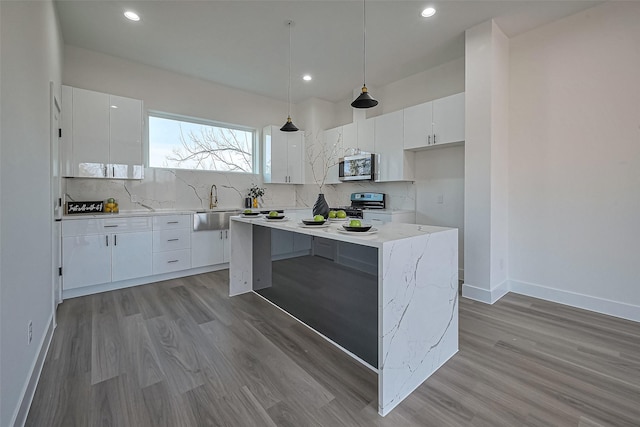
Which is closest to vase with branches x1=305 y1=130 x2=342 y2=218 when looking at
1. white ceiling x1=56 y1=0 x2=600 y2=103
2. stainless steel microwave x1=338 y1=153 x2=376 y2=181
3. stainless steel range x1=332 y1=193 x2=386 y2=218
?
stainless steel microwave x1=338 y1=153 x2=376 y2=181

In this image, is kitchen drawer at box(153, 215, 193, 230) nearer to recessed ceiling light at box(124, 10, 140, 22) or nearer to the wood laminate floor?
the wood laminate floor

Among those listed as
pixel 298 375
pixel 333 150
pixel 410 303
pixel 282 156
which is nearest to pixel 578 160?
pixel 410 303

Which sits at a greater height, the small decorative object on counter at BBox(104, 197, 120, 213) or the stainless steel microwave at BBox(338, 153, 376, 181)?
the stainless steel microwave at BBox(338, 153, 376, 181)

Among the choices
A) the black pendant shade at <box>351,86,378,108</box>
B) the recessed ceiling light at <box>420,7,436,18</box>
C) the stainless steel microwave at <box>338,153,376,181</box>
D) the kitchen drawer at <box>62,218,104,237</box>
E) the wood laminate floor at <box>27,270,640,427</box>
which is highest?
the recessed ceiling light at <box>420,7,436,18</box>

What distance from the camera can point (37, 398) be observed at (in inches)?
60.4

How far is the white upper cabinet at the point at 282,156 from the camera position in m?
4.96

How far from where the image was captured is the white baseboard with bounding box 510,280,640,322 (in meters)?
2.52

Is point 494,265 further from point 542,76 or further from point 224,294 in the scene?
point 224,294

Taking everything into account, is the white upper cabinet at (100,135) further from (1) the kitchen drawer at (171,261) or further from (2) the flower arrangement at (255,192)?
(2) the flower arrangement at (255,192)

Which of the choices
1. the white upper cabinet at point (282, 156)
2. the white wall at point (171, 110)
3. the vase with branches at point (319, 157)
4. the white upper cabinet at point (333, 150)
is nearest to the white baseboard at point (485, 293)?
the white upper cabinet at point (333, 150)

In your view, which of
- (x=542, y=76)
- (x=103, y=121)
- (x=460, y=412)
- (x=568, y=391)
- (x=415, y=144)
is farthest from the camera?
(x=415, y=144)

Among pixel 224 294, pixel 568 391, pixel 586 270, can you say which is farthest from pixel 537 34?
pixel 224 294

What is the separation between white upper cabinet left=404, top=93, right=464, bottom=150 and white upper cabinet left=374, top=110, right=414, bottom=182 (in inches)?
5.1

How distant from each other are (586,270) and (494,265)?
78 centimetres
